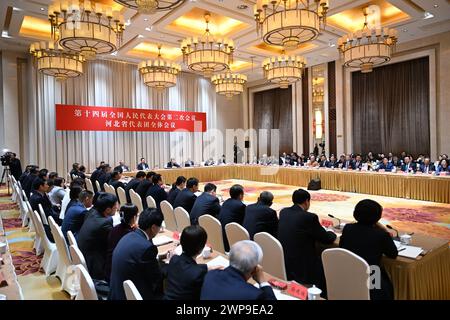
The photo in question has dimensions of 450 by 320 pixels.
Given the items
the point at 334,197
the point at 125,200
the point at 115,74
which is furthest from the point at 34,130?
the point at 334,197

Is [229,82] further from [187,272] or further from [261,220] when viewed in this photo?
[187,272]

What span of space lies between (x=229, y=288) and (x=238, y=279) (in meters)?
0.06

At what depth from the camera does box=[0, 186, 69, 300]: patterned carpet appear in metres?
3.25

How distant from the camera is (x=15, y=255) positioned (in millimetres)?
4414

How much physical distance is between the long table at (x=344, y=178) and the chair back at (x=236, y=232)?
20.2ft

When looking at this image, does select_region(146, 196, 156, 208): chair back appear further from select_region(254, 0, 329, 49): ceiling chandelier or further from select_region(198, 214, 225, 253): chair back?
select_region(254, 0, 329, 49): ceiling chandelier

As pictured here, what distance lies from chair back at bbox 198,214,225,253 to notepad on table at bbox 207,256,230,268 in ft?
2.69

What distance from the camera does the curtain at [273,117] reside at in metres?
15.1

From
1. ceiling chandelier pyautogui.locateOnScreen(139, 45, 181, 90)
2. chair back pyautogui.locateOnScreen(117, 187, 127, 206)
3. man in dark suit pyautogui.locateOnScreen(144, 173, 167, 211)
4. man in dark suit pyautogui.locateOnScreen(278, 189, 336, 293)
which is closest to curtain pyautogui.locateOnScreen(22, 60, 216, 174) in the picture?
ceiling chandelier pyautogui.locateOnScreen(139, 45, 181, 90)

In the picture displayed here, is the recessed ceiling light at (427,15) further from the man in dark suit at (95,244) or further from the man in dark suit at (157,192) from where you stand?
the man in dark suit at (95,244)

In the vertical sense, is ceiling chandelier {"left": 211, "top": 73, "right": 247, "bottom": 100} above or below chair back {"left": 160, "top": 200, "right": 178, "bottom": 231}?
above

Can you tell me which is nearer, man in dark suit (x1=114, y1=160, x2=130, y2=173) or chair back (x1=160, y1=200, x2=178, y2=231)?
chair back (x1=160, y1=200, x2=178, y2=231)

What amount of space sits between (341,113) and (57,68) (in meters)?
9.79
